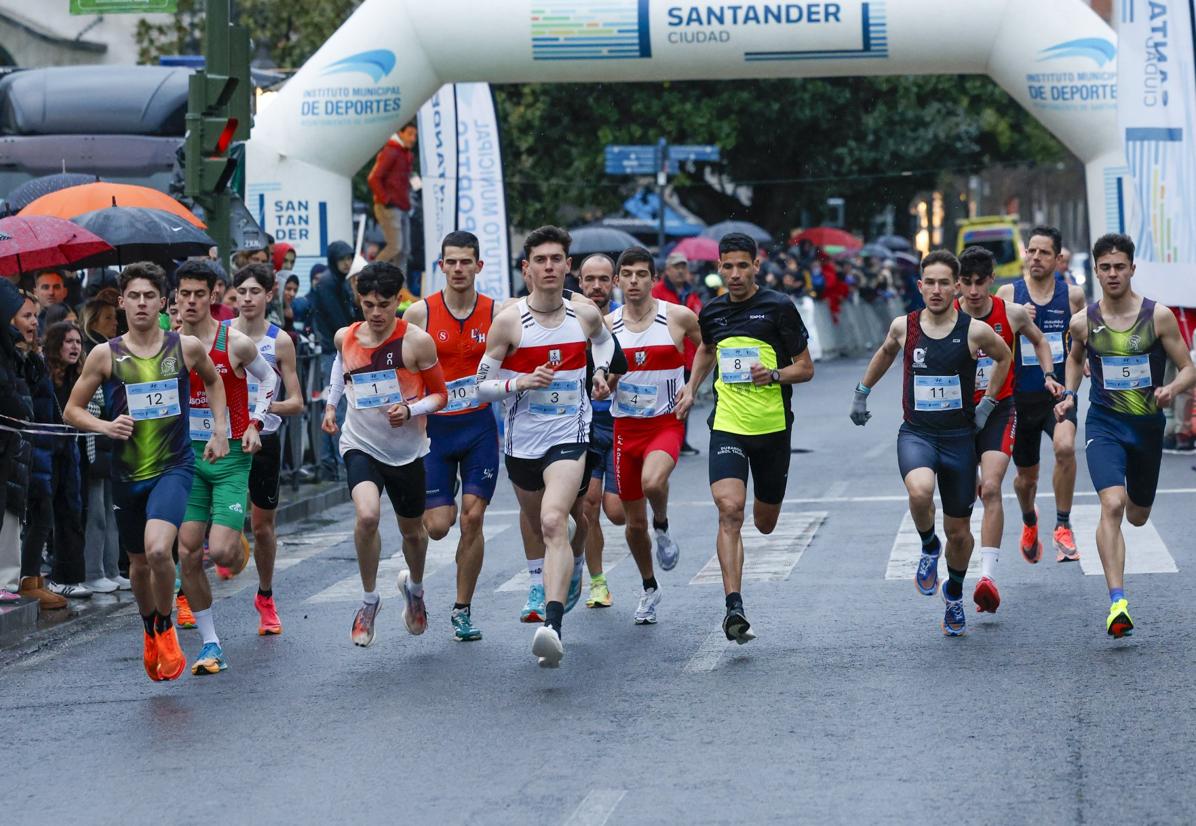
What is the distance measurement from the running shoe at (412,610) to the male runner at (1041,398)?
3925mm

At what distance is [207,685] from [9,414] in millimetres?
2351

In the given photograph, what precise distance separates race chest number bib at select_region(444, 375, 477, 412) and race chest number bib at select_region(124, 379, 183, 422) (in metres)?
1.42

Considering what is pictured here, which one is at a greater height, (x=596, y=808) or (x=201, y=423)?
(x=201, y=423)

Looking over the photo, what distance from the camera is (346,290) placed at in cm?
1784

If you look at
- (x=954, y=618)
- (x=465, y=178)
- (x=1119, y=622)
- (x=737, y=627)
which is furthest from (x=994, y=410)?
(x=465, y=178)

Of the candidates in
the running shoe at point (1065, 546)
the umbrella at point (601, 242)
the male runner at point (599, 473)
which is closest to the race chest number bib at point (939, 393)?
the male runner at point (599, 473)

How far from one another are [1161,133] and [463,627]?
9.25 meters

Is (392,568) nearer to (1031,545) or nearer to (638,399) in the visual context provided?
(638,399)

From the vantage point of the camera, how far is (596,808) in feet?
21.0

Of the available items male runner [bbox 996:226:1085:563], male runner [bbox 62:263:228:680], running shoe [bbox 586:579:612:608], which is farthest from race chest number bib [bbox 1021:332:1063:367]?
male runner [bbox 62:263:228:680]

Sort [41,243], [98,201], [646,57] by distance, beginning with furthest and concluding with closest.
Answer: [646,57]
[98,201]
[41,243]

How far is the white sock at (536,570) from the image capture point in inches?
400

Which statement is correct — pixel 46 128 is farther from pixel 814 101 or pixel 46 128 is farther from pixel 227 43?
pixel 814 101

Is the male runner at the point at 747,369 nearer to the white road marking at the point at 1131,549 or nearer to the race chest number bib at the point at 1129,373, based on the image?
the race chest number bib at the point at 1129,373
